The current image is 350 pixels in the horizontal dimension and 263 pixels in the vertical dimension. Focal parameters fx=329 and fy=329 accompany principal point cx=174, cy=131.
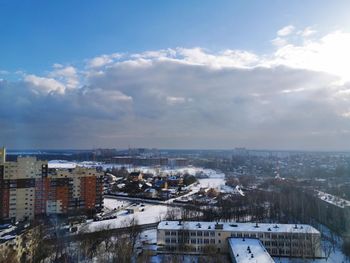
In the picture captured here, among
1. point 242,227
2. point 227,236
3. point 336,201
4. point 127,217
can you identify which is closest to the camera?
point 227,236

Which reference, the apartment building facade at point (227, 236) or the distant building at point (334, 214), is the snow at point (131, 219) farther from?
the distant building at point (334, 214)

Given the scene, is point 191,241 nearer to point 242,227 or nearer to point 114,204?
point 242,227

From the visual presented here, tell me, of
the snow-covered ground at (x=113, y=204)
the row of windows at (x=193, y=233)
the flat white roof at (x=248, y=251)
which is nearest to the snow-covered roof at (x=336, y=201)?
the flat white roof at (x=248, y=251)

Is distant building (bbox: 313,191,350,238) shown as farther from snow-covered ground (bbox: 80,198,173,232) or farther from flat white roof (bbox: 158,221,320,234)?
snow-covered ground (bbox: 80,198,173,232)

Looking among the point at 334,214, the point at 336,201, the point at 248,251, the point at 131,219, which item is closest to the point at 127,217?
the point at 131,219

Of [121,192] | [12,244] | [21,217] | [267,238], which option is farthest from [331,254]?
[121,192]

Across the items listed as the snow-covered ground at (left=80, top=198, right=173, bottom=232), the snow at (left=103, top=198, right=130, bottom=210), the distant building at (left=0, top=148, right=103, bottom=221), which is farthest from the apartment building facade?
the snow at (left=103, top=198, right=130, bottom=210)
